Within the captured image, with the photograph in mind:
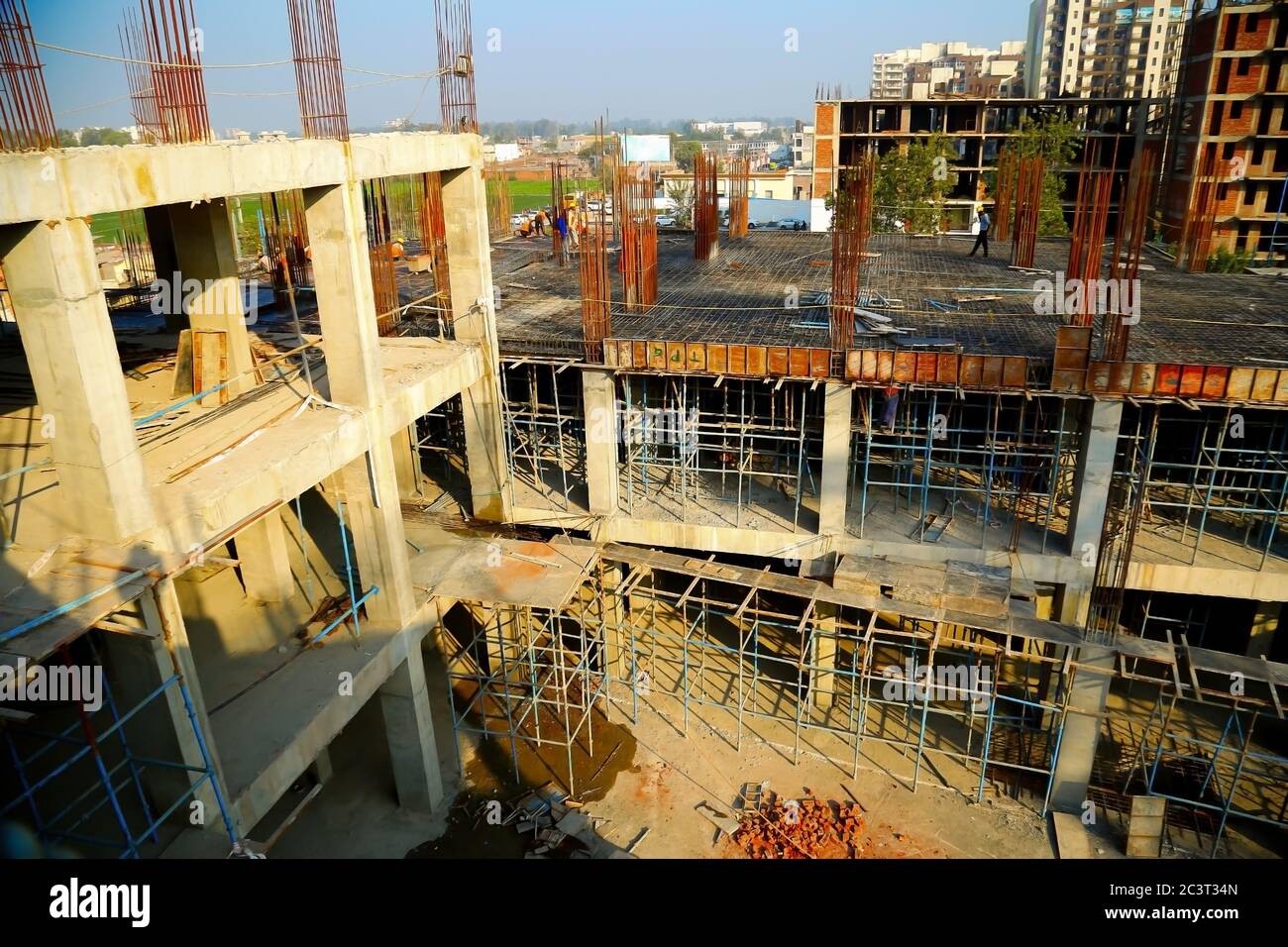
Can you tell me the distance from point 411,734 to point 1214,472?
14.0 meters

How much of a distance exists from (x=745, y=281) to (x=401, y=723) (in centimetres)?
1430

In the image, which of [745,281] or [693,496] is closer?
[693,496]

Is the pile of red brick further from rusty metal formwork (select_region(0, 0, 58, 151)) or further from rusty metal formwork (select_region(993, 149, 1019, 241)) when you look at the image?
rusty metal formwork (select_region(993, 149, 1019, 241))

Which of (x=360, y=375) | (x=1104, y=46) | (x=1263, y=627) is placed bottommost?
(x=1263, y=627)

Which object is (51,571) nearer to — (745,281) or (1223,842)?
(1223,842)

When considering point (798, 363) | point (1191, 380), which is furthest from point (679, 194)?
point (1191, 380)

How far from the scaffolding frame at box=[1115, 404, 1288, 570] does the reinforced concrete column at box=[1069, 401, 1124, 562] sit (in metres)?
0.69

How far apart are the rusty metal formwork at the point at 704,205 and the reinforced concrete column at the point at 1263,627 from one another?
16217 mm

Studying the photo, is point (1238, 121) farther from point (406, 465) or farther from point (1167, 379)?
point (406, 465)

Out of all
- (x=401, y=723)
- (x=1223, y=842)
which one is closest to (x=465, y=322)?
(x=401, y=723)

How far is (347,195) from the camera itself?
37.4 feet

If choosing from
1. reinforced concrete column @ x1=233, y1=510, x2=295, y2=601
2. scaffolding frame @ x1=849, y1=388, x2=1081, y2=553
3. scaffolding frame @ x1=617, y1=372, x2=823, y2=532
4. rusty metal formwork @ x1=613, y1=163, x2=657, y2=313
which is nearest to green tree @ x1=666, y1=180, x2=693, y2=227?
rusty metal formwork @ x1=613, y1=163, x2=657, y2=313

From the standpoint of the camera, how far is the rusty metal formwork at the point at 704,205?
2397cm

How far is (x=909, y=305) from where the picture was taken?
63.2 feet
